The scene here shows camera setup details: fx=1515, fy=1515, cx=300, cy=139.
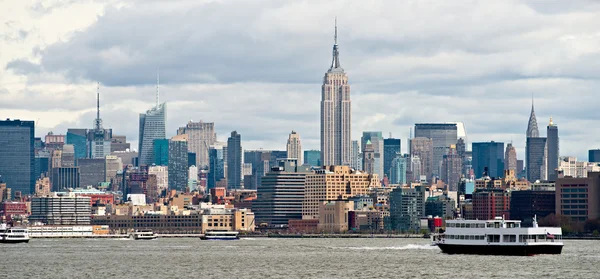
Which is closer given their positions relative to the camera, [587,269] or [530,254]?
[587,269]

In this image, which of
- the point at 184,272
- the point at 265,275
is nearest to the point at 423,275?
the point at 265,275

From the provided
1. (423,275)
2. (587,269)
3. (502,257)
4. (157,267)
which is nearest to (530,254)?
(502,257)

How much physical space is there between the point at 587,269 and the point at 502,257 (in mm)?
18391

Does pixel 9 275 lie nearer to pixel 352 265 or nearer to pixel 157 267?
pixel 157 267

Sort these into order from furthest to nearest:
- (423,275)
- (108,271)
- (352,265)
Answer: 1. (352,265)
2. (108,271)
3. (423,275)

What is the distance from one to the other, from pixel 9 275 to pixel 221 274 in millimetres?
24131

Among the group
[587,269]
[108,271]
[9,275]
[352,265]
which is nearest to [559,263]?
[587,269]

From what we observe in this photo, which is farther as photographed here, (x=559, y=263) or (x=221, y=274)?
(x=559, y=263)

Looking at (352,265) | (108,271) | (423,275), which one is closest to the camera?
(423,275)

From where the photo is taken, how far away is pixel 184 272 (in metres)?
176

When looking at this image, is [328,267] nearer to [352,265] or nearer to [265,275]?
[352,265]

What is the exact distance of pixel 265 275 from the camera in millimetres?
169875

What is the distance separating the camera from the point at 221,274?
17112 centimetres

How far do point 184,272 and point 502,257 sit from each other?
44742 mm
